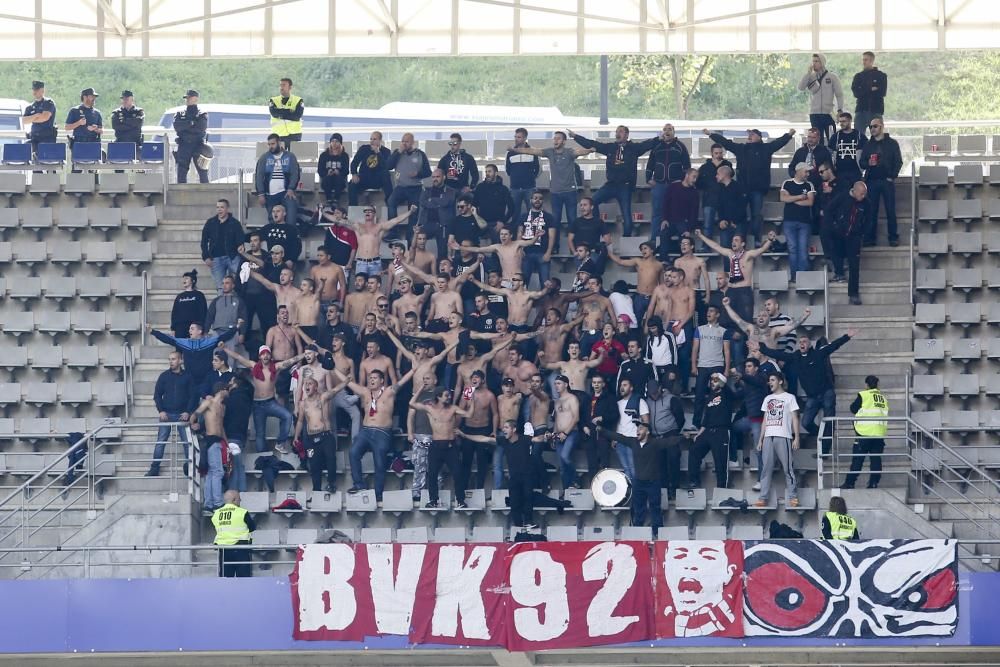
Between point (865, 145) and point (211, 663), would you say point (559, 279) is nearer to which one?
point (865, 145)

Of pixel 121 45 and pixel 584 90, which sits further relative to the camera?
pixel 584 90

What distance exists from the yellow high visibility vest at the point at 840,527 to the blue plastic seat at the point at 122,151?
39.0 feet

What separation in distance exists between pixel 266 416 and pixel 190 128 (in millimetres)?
6010

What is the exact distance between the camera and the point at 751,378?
19891 millimetres

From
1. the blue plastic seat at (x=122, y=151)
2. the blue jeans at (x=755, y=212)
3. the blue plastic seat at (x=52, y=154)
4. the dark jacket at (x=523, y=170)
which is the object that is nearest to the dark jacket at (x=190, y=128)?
the blue plastic seat at (x=122, y=151)

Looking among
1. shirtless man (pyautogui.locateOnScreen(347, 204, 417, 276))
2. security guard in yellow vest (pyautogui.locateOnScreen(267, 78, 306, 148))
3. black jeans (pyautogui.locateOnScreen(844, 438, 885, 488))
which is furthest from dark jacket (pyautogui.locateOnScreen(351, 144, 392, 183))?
black jeans (pyautogui.locateOnScreen(844, 438, 885, 488))

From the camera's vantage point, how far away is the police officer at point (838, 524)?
17.8 metres

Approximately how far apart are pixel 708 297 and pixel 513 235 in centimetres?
273

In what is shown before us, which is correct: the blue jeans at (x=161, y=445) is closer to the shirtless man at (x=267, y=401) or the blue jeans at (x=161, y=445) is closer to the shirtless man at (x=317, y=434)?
the shirtless man at (x=267, y=401)

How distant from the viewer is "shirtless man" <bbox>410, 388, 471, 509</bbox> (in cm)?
1977

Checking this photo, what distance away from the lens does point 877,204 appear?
22391 mm

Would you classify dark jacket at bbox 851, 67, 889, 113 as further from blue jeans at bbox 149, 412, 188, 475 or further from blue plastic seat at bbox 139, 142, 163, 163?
blue jeans at bbox 149, 412, 188, 475

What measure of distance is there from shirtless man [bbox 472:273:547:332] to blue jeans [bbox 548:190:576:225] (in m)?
1.80

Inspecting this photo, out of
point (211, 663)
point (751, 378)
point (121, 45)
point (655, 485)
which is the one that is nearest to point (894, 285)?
point (751, 378)
